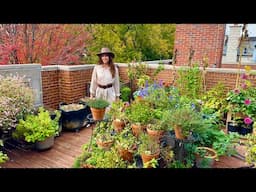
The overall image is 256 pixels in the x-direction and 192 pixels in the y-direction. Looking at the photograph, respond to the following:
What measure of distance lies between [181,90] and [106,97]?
165 centimetres

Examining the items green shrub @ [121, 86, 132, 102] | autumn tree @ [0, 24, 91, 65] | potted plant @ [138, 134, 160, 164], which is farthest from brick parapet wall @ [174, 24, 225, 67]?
potted plant @ [138, 134, 160, 164]

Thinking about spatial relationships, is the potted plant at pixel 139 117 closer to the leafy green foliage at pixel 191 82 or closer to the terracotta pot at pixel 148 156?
the terracotta pot at pixel 148 156

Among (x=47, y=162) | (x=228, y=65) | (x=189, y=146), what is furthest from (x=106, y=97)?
(x=228, y=65)

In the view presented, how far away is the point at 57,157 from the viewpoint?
2.96 meters

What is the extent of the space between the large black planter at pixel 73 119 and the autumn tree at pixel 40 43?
2828 mm

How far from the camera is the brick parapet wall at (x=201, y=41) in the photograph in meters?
5.41

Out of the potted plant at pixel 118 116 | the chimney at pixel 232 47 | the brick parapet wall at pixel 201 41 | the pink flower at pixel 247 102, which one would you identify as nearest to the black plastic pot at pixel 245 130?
the pink flower at pixel 247 102

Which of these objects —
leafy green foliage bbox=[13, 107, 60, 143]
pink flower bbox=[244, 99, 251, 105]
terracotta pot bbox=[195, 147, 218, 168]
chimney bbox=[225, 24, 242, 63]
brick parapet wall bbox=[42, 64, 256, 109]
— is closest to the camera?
terracotta pot bbox=[195, 147, 218, 168]

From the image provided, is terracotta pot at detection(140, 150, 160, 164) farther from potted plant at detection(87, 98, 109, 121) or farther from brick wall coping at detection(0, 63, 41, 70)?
brick wall coping at detection(0, 63, 41, 70)

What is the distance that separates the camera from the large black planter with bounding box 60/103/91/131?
144 inches

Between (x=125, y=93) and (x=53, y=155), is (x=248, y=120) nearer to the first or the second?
(x=125, y=93)

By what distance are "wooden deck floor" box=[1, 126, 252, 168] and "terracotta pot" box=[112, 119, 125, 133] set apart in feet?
2.29

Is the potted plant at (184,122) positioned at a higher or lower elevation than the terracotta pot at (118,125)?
higher
